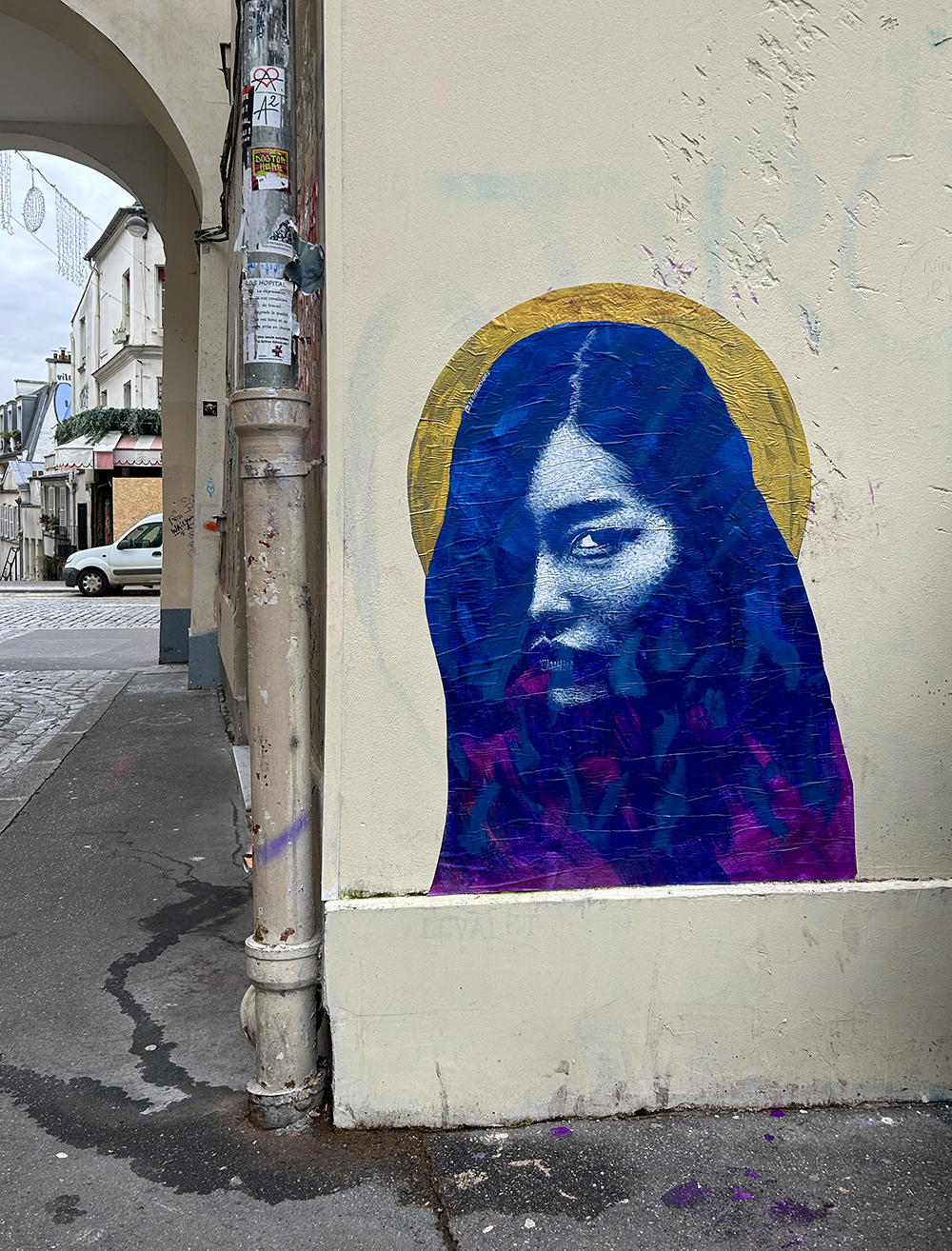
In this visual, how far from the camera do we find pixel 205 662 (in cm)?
1035

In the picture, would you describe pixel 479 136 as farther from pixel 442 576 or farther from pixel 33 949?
pixel 33 949

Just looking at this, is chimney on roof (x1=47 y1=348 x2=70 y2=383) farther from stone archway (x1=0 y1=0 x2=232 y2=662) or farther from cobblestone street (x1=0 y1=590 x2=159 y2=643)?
stone archway (x1=0 y1=0 x2=232 y2=662)

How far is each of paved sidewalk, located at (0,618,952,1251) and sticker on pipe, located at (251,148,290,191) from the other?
2497mm

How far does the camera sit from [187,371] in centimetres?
1198

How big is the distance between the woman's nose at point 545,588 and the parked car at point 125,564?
22852 millimetres

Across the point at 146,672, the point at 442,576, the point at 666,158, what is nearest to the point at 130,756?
the point at 146,672

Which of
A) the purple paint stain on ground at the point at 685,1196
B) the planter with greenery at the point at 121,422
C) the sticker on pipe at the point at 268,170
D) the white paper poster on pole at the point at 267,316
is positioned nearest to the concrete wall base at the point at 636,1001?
the purple paint stain on ground at the point at 685,1196

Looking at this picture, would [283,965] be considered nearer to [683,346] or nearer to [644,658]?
[644,658]

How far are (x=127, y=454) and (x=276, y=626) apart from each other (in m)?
32.1

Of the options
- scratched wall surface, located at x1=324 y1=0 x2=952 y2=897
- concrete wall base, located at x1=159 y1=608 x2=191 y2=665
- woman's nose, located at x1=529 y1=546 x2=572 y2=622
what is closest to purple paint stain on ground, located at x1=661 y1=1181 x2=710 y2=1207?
scratched wall surface, located at x1=324 y1=0 x2=952 y2=897

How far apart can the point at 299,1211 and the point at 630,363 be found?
2281 millimetres

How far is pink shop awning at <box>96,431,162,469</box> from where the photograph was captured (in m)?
32.7

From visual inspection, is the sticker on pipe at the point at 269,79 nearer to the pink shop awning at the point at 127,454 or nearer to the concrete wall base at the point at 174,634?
the concrete wall base at the point at 174,634

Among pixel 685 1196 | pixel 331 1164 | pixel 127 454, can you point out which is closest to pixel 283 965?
pixel 331 1164
